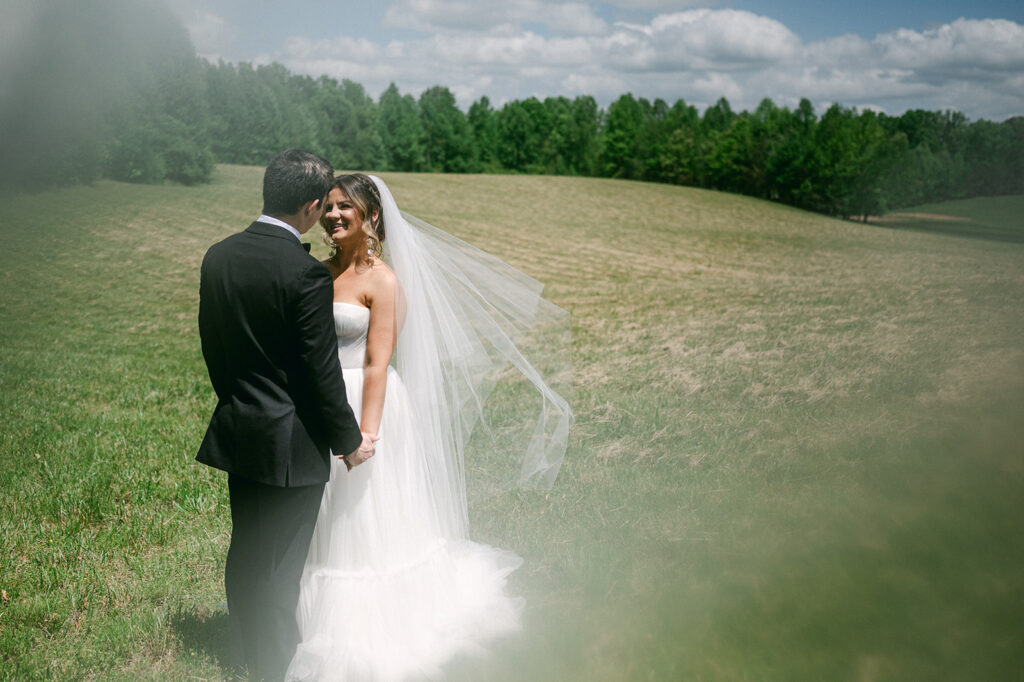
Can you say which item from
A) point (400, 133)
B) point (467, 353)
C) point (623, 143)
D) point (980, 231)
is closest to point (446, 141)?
point (400, 133)

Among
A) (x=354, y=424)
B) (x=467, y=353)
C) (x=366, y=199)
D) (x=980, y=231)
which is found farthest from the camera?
(x=980, y=231)

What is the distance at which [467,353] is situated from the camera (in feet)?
13.8

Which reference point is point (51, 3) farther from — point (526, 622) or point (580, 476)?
point (526, 622)

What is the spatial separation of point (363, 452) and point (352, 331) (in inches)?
23.4

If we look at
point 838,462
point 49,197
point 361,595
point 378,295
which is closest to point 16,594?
point 361,595

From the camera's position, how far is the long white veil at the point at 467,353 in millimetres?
3822

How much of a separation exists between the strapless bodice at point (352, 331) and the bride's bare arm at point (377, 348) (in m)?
0.04

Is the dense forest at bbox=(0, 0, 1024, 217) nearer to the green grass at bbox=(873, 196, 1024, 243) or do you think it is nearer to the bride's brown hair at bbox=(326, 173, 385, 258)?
the green grass at bbox=(873, 196, 1024, 243)

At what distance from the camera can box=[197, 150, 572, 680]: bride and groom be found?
108 inches

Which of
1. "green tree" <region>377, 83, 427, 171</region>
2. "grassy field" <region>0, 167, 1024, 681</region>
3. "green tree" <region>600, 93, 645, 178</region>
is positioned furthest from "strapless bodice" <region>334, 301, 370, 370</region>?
"green tree" <region>600, 93, 645, 178</region>

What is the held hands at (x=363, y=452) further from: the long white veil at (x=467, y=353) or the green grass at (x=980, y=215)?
the green grass at (x=980, y=215)

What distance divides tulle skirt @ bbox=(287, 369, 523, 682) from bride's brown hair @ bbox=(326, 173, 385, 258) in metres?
0.71

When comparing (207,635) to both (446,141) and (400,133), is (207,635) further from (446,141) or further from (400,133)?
(446,141)

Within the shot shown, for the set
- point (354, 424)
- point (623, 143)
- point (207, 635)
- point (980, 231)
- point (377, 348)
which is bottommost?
point (207, 635)
